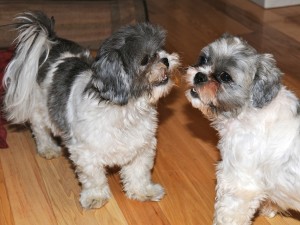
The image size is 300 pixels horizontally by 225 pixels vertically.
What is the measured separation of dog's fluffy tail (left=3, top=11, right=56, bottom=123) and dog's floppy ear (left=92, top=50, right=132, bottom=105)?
614mm

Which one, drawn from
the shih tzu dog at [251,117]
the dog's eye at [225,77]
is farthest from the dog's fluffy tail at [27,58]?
the dog's eye at [225,77]

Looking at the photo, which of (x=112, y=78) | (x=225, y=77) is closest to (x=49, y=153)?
(x=112, y=78)

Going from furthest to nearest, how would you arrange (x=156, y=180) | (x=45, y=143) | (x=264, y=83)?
(x=45, y=143) < (x=156, y=180) < (x=264, y=83)

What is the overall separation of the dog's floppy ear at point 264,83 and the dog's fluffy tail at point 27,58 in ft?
4.13

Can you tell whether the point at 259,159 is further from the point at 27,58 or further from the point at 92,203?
the point at 27,58

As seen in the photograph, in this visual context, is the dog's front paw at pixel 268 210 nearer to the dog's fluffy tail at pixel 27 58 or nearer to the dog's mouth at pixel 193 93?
the dog's mouth at pixel 193 93

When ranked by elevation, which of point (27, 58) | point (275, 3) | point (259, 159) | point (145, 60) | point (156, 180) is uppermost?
point (145, 60)

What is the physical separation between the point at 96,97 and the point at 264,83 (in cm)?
80

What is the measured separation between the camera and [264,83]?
1982mm

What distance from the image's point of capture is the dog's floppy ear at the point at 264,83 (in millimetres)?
1977

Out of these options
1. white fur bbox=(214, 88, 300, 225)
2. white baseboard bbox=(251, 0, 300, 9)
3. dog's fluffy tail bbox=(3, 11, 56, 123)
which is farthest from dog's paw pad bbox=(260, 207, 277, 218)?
white baseboard bbox=(251, 0, 300, 9)

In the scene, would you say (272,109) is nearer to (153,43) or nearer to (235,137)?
(235,137)

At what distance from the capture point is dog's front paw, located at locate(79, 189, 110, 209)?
98.7 inches

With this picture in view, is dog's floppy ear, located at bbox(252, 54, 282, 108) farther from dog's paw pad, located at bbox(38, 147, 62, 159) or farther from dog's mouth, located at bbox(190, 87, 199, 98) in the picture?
dog's paw pad, located at bbox(38, 147, 62, 159)
